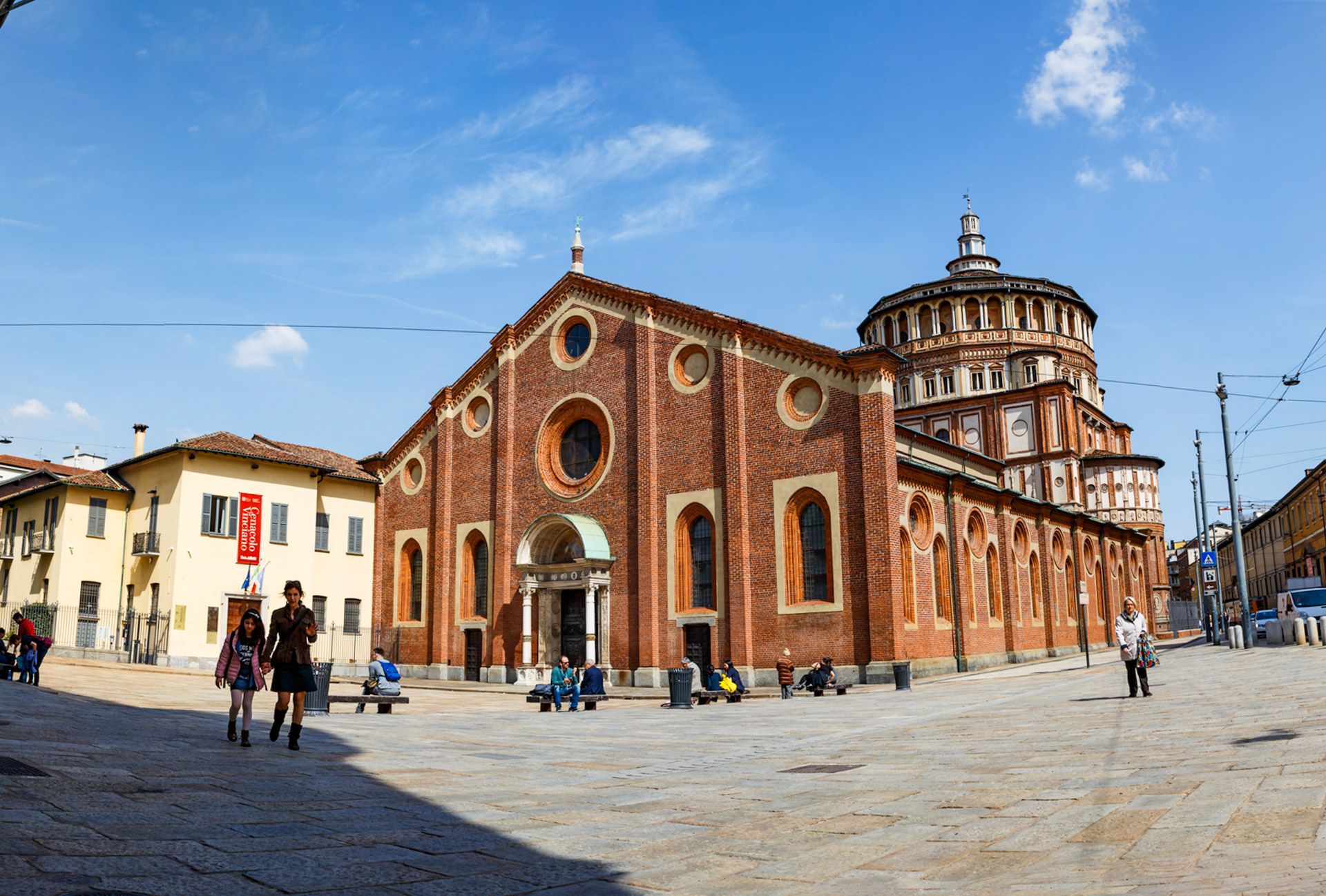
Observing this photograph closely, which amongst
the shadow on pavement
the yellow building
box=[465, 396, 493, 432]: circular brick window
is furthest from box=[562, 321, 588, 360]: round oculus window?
the shadow on pavement

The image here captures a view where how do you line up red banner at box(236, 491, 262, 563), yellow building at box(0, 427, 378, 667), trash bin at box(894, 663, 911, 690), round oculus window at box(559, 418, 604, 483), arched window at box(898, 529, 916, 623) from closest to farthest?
1. trash bin at box(894, 663, 911, 690)
2. arched window at box(898, 529, 916, 623)
3. round oculus window at box(559, 418, 604, 483)
4. yellow building at box(0, 427, 378, 667)
5. red banner at box(236, 491, 262, 563)

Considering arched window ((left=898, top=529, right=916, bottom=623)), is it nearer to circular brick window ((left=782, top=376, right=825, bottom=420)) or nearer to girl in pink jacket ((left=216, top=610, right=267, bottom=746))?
circular brick window ((left=782, top=376, right=825, bottom=420))

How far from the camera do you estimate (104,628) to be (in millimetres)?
37281

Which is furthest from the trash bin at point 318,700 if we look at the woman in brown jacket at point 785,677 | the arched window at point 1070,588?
the arched window at point 1070,588

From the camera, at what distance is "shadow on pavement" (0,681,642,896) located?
5.54m

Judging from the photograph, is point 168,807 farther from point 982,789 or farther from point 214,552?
point 214,552

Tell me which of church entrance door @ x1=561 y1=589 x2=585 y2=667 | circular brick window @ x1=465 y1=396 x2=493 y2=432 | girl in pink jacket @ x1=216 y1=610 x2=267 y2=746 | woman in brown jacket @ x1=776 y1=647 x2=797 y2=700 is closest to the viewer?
girl in pink jacket @ x1=216 y1=610 x2=267 y2=746

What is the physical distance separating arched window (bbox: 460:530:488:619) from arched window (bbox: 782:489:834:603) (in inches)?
532

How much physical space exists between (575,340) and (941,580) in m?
15.6

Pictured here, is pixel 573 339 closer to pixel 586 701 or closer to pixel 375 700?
pixel 586 701

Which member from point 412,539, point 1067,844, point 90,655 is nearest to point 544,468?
point 412,539

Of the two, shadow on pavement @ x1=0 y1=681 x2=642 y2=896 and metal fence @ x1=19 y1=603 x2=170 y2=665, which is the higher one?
metal fence @ x1=19 y1=603 x2=170 y2=665

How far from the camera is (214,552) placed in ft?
121

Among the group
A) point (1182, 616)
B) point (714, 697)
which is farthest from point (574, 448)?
point (1182, 616)
